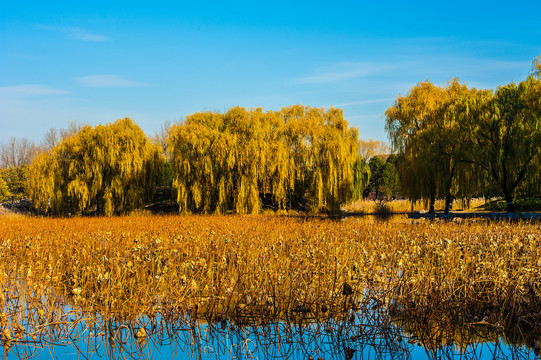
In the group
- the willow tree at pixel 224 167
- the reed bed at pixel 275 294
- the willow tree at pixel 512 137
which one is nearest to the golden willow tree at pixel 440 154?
the willow tree at pixel 512 137

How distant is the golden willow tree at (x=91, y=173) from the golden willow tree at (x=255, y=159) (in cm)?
271

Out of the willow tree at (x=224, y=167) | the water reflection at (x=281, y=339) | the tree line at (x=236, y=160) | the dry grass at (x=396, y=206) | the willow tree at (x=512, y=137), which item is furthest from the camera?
the dry grass at (x=396, y=206)

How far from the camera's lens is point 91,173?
25.1m

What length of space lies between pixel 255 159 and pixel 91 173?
986cm

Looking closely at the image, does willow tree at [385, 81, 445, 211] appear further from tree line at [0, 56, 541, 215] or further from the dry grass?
the dry grass

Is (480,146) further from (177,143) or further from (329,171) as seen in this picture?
(177,143)

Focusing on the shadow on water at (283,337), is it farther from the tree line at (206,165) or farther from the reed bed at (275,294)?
the tree line at (206,165)

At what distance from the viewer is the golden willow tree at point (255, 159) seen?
26.0 metres

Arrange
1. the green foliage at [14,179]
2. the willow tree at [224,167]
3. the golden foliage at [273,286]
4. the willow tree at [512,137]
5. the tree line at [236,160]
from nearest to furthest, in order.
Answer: the golden foliage at [273,286], the willow tree at [512,137], the tree line at [236,160], the willow tree at [224,167], the green foliage at [14,179]

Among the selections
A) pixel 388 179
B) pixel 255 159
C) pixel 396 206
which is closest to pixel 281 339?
pixel 255 159

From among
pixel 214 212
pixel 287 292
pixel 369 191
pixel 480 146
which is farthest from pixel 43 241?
pixel 369 191

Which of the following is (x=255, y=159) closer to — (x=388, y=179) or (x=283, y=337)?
(x=388, y=179)

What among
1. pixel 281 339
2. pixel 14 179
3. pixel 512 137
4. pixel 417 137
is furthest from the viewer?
pixel 14 179

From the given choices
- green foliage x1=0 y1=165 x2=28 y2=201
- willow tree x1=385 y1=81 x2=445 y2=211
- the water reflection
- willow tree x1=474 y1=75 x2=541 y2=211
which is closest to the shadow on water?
the water reflection
